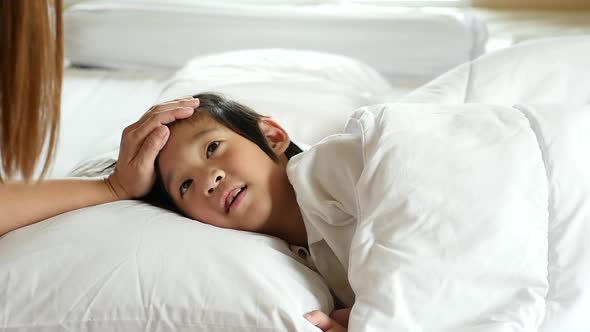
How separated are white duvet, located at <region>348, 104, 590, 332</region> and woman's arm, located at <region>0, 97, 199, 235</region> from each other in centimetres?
29

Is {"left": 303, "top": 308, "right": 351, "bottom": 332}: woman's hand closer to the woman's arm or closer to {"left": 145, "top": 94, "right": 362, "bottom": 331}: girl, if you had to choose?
{"left": 145, "top": 94, "right": 362, "bottom": 331}: girl

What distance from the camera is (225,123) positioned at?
112cm

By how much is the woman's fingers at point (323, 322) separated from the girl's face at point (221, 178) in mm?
214

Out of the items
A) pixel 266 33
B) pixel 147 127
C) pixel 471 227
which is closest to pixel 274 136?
pixel 147 127

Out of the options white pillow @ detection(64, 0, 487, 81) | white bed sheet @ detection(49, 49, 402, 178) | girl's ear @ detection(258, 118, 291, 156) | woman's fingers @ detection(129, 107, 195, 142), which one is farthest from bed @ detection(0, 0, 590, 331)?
white pillow @ detection(64, 0, 487, 81)

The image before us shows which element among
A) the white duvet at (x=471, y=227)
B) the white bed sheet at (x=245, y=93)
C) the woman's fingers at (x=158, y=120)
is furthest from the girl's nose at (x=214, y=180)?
the white bed sheet at (x=245, y=93)

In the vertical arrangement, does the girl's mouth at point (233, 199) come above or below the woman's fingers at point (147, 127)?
below

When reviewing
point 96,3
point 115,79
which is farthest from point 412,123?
point 96,3

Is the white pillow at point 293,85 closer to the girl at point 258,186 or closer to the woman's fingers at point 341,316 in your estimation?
the girl at point 258,186

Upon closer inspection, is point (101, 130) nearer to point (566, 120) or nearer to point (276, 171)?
point (276, 171)

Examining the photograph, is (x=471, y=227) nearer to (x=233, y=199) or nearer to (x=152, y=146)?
(x=233, y=199)

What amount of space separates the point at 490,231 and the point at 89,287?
0.44m

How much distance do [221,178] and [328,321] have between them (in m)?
0.27

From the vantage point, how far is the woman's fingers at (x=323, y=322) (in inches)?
33.7
